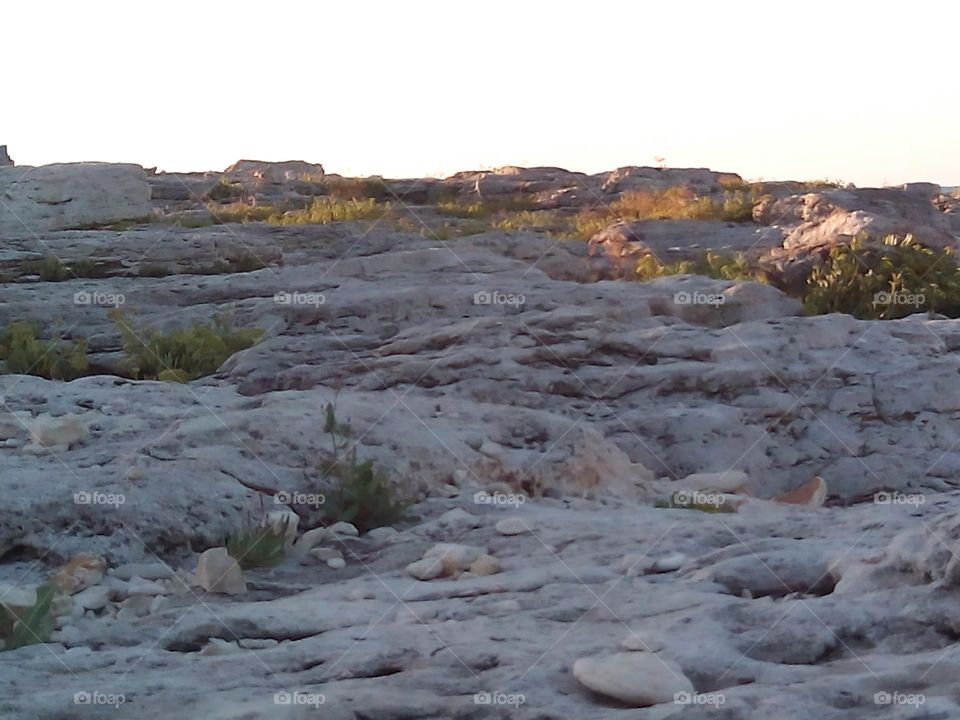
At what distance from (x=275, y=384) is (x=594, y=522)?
3.33 metres

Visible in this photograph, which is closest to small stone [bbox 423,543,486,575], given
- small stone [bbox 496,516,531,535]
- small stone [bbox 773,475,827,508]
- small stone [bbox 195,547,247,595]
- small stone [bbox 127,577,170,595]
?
small stone [bbox 496,516,531,535]

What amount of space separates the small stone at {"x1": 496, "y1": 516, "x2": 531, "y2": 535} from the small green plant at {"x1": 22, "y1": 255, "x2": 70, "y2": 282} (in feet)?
25.6

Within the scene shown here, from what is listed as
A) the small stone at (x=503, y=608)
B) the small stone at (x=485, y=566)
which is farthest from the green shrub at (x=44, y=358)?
the small stone at (x=503, y=608)

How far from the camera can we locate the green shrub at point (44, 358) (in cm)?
862

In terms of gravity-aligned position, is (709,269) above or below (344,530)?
above

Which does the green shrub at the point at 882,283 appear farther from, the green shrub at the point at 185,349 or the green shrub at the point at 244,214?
the green shrub at the point at 244,214

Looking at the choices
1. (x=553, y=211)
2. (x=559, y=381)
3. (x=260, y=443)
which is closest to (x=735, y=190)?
(x=553, y=211)

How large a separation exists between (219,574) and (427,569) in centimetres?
81

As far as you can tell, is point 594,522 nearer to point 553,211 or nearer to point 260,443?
point 260,443

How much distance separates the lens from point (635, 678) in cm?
291

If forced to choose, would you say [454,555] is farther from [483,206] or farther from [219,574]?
[483,206]

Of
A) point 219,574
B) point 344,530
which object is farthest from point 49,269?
point 219,574

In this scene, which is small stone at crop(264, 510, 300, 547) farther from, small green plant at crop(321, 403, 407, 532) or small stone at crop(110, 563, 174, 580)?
small stone at crop(110, 563, 174, 580)

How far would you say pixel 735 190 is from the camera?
80.4 feet
